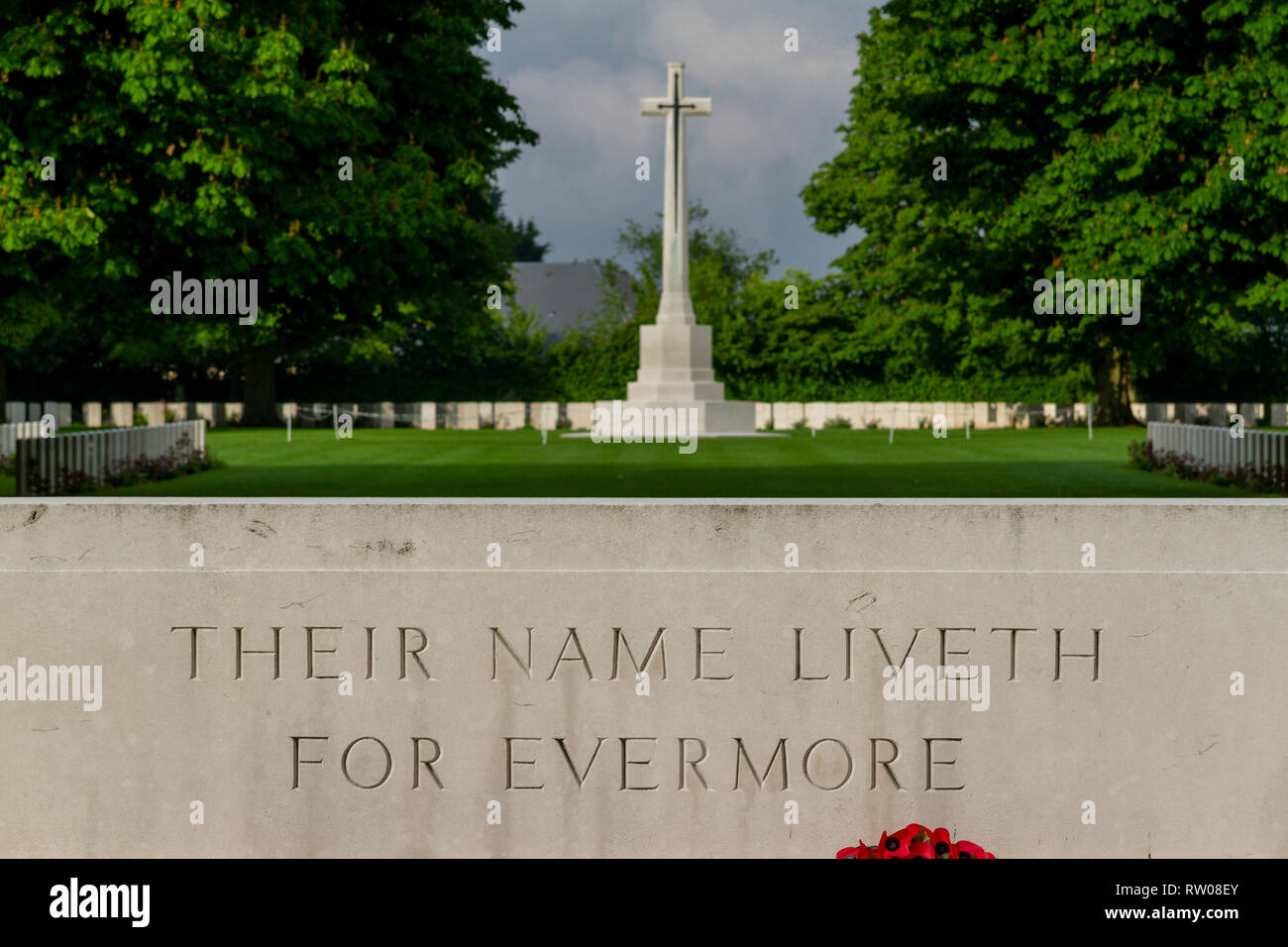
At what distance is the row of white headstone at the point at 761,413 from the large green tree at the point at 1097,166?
3806 millimetres

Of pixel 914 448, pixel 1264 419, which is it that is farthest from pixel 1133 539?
pixel 1264 419

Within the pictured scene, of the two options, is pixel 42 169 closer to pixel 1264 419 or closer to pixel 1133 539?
pixel 1133 539

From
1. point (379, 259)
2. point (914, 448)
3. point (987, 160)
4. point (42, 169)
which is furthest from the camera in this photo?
point (987, 160)

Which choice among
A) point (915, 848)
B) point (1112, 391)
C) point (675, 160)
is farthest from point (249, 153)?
point (1112, 391)

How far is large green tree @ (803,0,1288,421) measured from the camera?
1236 inches

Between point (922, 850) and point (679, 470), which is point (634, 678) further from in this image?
point (679, 470)

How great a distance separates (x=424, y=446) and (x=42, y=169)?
809cm

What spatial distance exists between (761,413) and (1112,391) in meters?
10.5

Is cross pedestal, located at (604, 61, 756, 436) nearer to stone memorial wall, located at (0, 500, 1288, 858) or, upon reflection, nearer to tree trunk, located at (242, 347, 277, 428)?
tree trunk, located at (242, 347, 277, 428)

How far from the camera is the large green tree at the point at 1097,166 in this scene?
31406 millimetres

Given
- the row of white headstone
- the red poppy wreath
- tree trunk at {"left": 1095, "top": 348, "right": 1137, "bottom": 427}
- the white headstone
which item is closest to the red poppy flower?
the red poppy wreath

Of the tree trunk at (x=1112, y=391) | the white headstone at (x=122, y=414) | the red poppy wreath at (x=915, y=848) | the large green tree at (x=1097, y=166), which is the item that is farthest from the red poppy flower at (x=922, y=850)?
the white headstone at (x=122, y=414)

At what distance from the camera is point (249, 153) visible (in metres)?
27.6

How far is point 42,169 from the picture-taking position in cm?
2517
